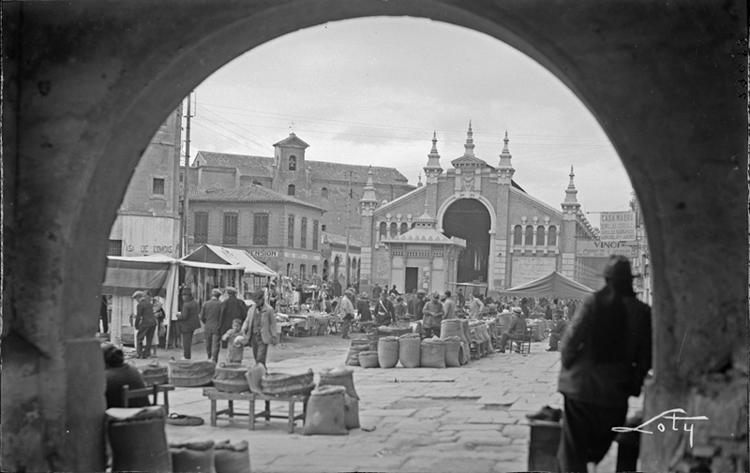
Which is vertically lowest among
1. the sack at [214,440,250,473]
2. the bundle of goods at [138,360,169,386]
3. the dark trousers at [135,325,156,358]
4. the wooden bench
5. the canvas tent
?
the dark trousers at [135,325,156,358]

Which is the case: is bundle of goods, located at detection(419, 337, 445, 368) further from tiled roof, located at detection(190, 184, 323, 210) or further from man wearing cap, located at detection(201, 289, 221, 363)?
man wearing cap, located at detection(201, 289, 221, 363)

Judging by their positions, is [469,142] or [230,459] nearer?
[230,459]

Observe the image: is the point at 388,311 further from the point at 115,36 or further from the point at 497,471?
the point at 115,36

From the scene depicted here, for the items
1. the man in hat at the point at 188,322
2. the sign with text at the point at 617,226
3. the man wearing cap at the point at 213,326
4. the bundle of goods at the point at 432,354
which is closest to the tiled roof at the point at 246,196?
the man wearing cap at the point at 213,326

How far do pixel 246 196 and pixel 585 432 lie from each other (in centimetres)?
581

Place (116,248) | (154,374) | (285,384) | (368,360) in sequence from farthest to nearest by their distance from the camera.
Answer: (116,248) → (368,360) → (285,384) → (154,374)

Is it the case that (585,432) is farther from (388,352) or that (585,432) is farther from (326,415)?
(388,352)

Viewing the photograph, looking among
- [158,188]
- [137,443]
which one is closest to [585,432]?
[137,443]

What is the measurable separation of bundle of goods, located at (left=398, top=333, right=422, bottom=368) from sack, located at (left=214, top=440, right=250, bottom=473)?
5947 mm

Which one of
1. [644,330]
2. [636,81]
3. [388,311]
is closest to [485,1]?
[636,81]

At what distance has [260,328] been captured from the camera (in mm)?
8484

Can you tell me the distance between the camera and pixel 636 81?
376cm

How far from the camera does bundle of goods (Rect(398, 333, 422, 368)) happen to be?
10398 millimetres

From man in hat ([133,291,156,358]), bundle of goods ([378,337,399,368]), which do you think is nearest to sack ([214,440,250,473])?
bundle of goods ([378,337,399,368])
